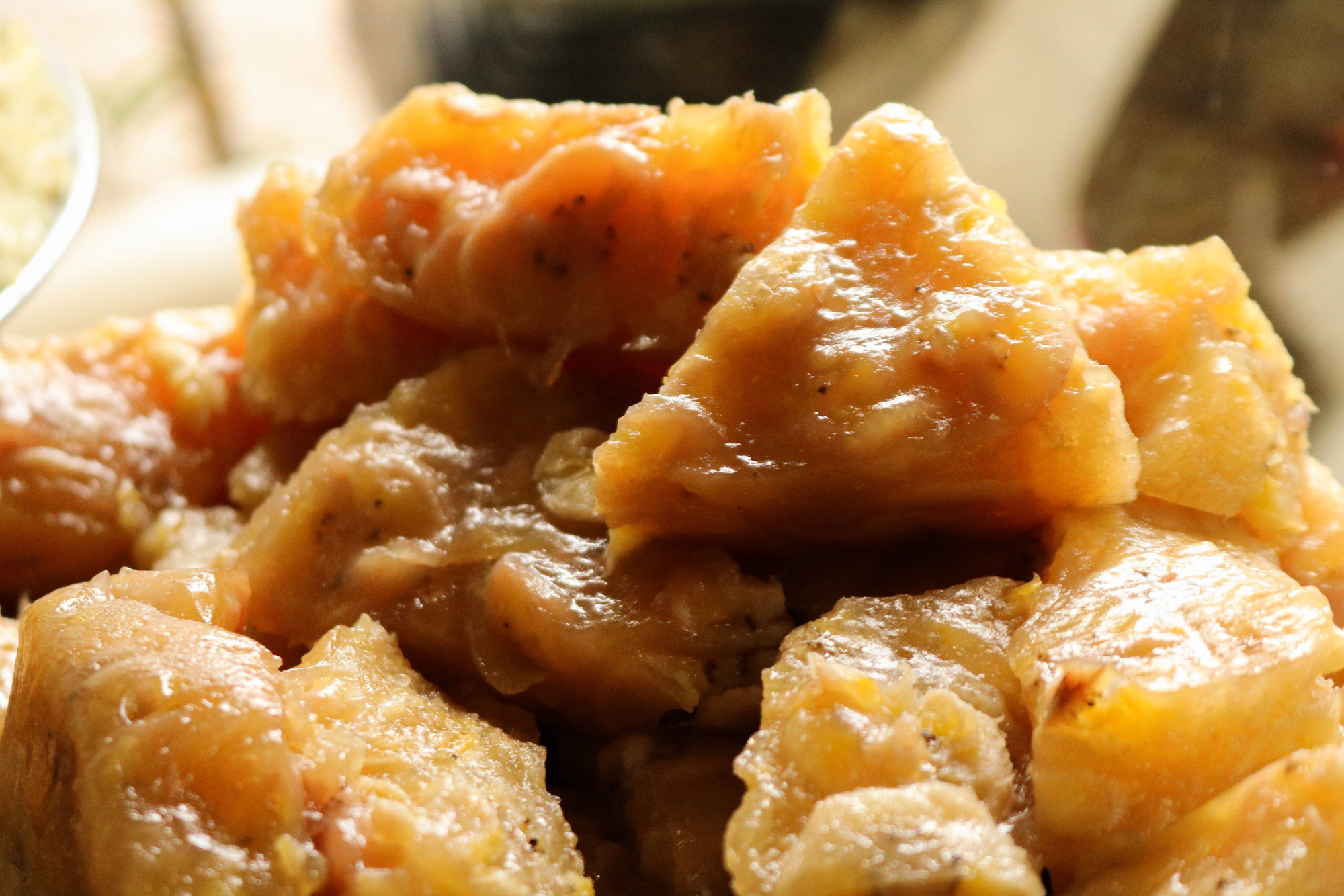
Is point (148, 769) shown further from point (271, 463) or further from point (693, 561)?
point (271, 463)

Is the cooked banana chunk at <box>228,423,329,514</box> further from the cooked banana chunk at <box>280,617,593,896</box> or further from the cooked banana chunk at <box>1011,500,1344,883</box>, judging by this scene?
the cooked banana chunk at <box>1011,500,1344,883</box>

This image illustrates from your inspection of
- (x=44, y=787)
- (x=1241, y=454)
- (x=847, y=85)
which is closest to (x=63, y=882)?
(x=44, y=787)

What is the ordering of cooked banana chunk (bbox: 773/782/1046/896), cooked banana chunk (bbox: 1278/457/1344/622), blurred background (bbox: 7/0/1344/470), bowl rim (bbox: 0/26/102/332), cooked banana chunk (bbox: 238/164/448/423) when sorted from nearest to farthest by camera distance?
cooked banana chunk (bbox: 773/782/1046/896) < cooked banana chunk (bbox: 1278/457/1344/622) < cooked banana chunk (bbox: 238/164/448/423) < bowl rim (bbox: 0/26/102/332) < blurred background (bbox: 7/0/1344/470)

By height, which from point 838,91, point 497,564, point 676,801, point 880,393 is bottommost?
point 838,91

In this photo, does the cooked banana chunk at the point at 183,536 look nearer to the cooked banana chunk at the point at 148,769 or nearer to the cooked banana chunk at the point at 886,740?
the cooked banana chunk at the point at 148,769

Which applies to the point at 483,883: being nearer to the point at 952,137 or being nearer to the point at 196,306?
the point at 196,306

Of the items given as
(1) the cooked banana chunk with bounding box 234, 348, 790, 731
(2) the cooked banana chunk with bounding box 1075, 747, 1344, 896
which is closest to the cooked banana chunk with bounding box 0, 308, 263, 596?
(1) the cooked banana chunk with bounding box 234, 348, 790, 731

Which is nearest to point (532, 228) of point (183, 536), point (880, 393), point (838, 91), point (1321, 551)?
point (880, 393)
